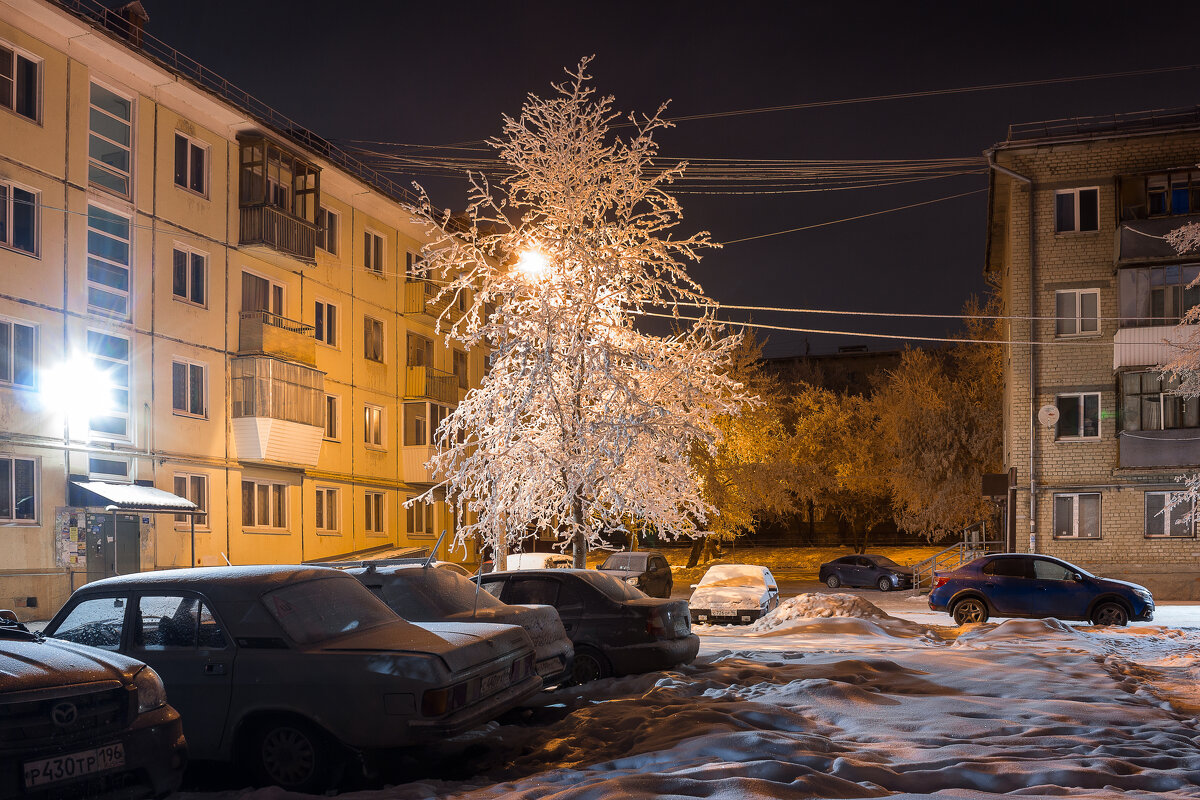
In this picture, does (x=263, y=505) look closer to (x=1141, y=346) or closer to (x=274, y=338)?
(x=274, y=338)

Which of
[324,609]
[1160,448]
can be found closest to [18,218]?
[324,609]

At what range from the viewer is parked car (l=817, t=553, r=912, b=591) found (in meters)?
38.7

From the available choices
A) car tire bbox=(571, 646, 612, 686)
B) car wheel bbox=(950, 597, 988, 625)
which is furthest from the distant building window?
car wheel bbox=(950, 597, 988, 625)

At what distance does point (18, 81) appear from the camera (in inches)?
854

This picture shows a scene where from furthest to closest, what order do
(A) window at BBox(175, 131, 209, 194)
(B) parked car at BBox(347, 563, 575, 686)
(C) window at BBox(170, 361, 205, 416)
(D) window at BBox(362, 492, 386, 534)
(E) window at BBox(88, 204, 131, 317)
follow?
(D) window at BBox(362, 492, 386, 534)
(A) window at BBox(175, 131, 209, 194)
(C) window at BBox(170, 361, 205, 416)
(E) window at BBox(88, 204, 131, 317)
(B) parked car at BBox(347, 563, 575, 686)

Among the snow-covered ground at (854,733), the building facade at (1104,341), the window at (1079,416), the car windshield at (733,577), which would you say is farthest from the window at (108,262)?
the window at (1079,416)

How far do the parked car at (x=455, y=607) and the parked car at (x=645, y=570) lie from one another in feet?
44.4

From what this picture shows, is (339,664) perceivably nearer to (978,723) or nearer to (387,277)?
(978,723)

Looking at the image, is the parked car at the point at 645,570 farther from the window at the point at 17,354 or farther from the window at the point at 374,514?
the window at the point at 17,354

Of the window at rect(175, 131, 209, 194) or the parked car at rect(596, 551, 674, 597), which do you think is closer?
the parked car at rect(596, 551, 674, 597)

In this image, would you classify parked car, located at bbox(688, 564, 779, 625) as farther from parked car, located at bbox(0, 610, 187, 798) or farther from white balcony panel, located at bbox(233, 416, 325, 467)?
parked car, located at bbox(0, 610, 187, 798)

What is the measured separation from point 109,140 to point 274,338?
21.2 feet

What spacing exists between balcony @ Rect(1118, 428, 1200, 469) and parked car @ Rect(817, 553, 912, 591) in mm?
10238

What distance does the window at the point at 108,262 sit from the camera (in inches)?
925
